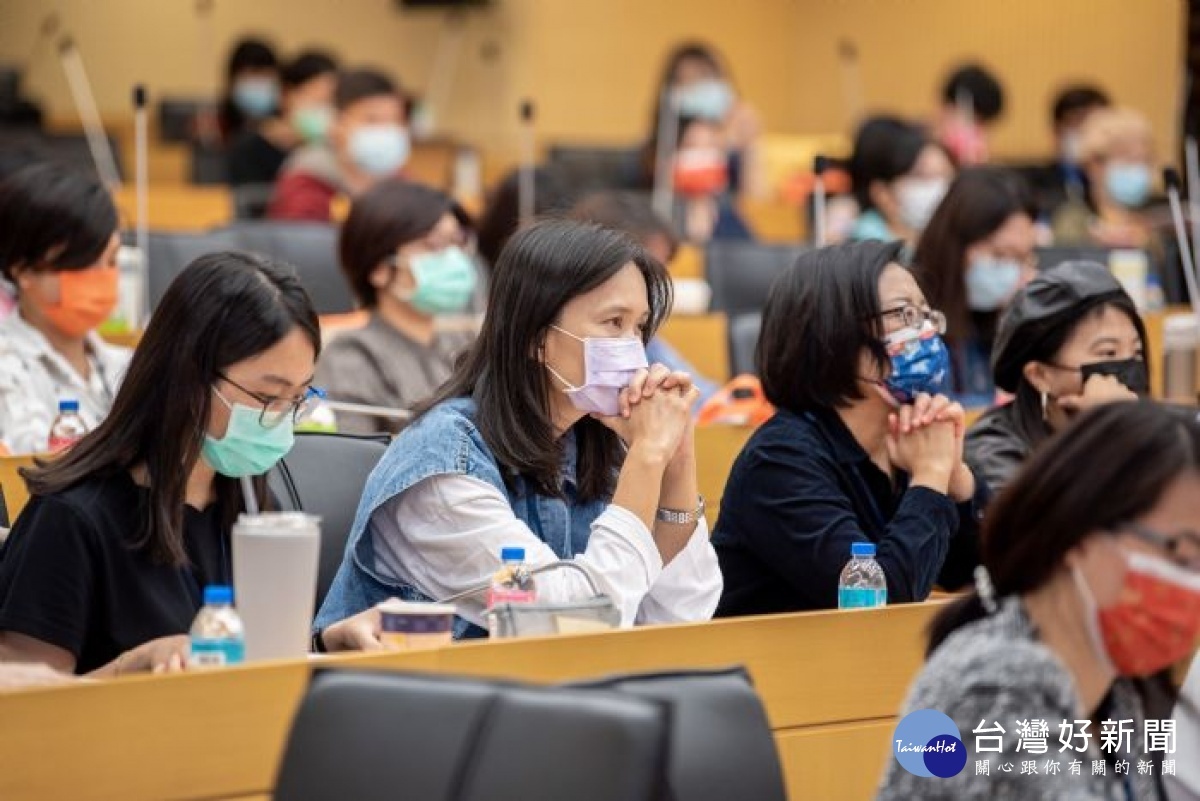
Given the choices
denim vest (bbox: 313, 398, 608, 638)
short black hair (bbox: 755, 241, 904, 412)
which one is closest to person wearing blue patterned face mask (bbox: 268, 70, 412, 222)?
short black hair (bbox: 755, 241, 904, 412)

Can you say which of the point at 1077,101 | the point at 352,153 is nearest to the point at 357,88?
the point at 352,153

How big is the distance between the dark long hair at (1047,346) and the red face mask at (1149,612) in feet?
6.13

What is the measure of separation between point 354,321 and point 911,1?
7457 mm

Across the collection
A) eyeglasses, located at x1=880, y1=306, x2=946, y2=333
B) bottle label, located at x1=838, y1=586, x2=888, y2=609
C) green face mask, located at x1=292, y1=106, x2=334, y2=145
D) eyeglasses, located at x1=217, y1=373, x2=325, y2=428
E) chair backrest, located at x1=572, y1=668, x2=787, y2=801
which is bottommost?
bottle label, located at x1=838, y1=586, x2=888, y2=609

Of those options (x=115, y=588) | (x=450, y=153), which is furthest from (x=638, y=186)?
(x=115, y=588)

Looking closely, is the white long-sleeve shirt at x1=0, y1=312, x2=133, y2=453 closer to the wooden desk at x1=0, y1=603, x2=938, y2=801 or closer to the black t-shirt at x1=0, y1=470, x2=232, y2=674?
the black t-shirt at x1=0, y1=470, x2=232, y2=674

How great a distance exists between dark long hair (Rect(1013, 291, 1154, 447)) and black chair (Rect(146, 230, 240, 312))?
9.48 ft

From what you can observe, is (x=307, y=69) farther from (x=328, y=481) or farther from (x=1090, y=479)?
(x=1090, y=479)

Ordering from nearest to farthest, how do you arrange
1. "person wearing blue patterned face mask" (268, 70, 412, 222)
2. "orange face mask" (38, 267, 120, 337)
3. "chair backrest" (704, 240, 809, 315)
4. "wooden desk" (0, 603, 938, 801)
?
"wooden desk" (0, 603, 938, 801), "orange face mask" (38, 267, 120, 337), "chair backrest" (704, 240, 809, 315), "person wearing blue patterned face mask" (268, 70, 412, 222)

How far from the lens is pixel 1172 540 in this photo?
1928mm

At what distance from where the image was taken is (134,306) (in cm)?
567

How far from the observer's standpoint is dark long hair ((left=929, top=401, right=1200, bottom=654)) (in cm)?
191

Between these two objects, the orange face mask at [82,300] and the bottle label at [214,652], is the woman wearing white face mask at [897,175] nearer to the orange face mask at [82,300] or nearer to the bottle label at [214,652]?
the orange face mask at [82,300]

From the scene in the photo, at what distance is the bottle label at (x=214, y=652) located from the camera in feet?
7.98
